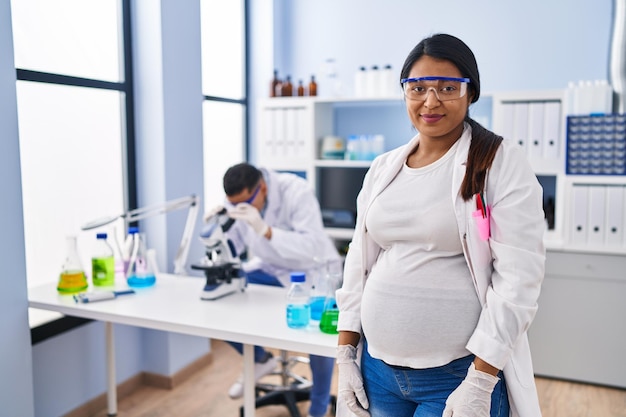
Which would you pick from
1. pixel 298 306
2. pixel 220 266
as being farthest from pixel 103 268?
pixel 298 306

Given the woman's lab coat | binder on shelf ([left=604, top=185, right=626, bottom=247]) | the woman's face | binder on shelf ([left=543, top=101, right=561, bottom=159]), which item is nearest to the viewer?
the woman's lab coat

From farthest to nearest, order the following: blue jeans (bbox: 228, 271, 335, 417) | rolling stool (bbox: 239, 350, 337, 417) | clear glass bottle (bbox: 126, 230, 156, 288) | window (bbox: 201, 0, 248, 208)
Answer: window (bbox: 201, 0, 248, 208) < rolling stool (bbox: 239, 350, 337, 417) < blue jeans (bbox: 228, 271, 335, 417) < clear glass bottle (bbox: 126, 230, 156, 288)

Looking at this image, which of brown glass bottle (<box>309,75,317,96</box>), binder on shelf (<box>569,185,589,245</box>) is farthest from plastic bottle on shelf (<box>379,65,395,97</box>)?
binder on shelf (<box>569,185,589,245</box>)

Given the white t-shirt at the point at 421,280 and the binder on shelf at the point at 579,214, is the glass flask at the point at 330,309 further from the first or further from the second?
the binder on shelf at the point at 579,214

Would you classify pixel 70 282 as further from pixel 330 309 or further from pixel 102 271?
pixel 330 309

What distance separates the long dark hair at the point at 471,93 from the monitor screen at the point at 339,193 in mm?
2308

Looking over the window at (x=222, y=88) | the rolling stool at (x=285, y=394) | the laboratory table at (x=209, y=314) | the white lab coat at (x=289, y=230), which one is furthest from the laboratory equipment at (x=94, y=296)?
the window at (x=222, y=88)

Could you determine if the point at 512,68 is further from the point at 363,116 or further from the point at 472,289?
the point at 472,289

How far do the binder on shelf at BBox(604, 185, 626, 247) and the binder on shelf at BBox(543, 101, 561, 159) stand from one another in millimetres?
332

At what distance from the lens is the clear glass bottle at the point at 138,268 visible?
2377mm

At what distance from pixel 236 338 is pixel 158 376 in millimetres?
1346

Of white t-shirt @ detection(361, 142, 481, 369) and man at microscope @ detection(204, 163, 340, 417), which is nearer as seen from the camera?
white t-shirt @ detection(361, 142, 481, 369)

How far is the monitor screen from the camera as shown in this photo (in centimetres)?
365

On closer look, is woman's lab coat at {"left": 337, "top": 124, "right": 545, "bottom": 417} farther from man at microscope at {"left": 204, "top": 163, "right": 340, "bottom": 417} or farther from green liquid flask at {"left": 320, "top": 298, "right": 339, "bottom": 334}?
man at microscope at {"left": 204, "top": 163, "right": 340, "bottom": 417}
